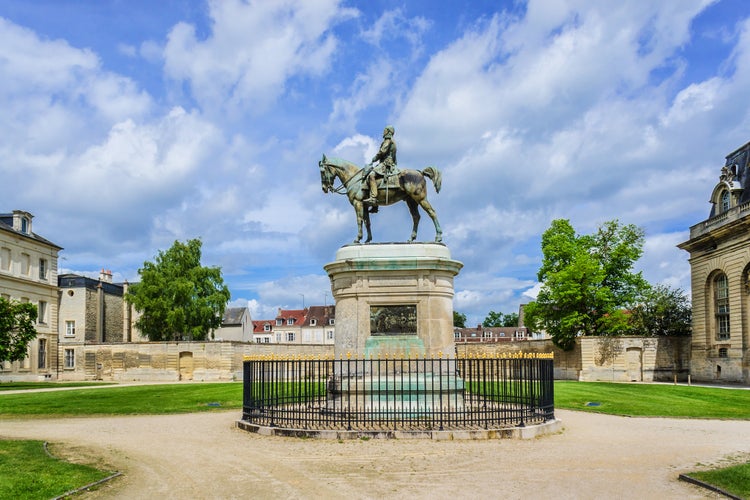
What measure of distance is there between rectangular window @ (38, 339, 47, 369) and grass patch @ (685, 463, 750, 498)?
1912 inches

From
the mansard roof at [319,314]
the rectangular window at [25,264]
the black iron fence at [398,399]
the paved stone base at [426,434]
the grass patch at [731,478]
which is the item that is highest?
the rectangular window at [25,264]

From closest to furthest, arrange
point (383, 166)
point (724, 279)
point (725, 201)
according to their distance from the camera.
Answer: point (383, 166) < point (724, 279) < point (725, 201)

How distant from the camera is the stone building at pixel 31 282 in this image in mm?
45625

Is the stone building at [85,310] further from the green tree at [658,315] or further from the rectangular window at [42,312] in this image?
the green tree at [658,315]

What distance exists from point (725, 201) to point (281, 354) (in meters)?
29.8

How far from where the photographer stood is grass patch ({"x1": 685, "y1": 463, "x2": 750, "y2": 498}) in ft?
26.7

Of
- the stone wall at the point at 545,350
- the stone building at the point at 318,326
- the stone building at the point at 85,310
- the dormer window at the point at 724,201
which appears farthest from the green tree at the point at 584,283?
the stone building at the point at 318,326

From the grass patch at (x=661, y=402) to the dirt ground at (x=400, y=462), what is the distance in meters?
3.60

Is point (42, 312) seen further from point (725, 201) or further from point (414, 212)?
point (725, 201)

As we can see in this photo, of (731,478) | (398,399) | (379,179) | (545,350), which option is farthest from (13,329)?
(545,350)

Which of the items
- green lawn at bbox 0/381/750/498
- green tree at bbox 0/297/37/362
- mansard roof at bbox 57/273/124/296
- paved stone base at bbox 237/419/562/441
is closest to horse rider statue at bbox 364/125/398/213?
green lawn at bbox 0/381/750/498

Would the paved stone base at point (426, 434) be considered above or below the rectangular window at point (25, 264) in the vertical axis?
below

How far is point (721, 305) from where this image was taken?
129ft

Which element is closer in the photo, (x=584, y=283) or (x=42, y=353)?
(x=584, y=283)
